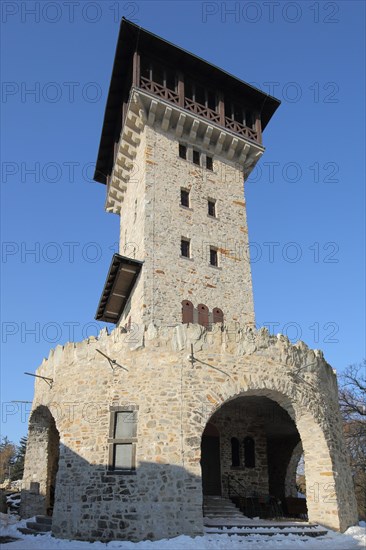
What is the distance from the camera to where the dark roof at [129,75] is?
2123 cm

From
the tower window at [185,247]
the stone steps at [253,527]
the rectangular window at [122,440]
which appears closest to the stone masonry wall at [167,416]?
the rectangular window at [122,440]

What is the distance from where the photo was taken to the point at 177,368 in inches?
509

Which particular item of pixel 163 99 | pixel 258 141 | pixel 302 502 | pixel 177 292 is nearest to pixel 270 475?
pixel 302 502

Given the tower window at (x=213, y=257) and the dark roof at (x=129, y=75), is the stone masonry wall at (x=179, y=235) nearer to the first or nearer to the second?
the tower window at (x=213, y=257)

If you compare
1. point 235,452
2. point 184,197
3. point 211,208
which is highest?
point 184,197

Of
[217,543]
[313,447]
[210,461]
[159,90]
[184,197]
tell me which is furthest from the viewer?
[159,90]

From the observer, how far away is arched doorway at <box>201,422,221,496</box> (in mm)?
16438

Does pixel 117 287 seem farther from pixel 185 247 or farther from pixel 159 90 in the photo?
pixel 159 90

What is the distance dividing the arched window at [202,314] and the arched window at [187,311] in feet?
1.21

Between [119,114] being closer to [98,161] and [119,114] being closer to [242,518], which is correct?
[98,161]

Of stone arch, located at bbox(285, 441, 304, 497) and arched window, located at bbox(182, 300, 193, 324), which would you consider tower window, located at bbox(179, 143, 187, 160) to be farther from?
stone arch, located at bbox(285, 441, 304, 497)

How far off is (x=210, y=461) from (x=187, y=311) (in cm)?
542

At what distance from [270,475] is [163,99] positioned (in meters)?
17.3

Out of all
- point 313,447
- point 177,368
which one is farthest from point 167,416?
point 313,447
